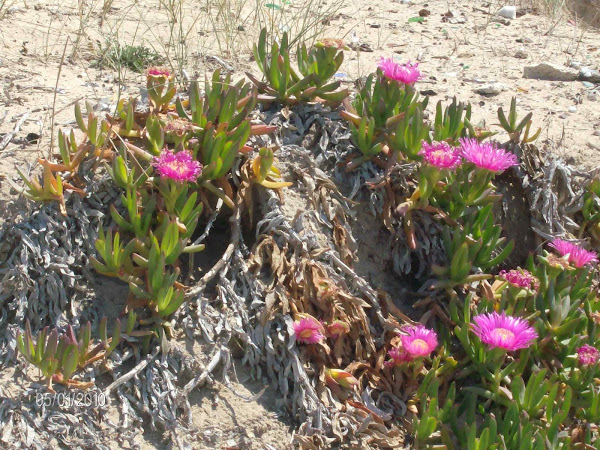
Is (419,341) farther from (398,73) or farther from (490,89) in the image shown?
(490,89)

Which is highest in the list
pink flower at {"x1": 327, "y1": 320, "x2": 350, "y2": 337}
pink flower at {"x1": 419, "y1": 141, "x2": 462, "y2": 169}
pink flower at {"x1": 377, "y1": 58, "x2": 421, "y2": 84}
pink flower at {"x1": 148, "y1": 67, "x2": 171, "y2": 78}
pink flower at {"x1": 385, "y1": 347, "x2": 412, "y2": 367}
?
pink flower at {"x1": 377, "y1": 58, "x2": 421, "y2": 84}

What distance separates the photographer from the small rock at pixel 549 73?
4.53 m

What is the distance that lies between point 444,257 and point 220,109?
1.13 metres

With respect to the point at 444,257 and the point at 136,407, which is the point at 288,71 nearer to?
the point at 444,257

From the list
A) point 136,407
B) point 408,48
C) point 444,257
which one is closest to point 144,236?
point 136,407

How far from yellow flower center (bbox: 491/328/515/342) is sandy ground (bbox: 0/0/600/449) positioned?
820mm

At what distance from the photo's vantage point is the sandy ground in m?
2.79

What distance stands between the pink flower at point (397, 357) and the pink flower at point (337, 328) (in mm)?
209

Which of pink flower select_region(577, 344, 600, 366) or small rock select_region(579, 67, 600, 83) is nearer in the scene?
pink flower select_region(577, 344, 600, 366)

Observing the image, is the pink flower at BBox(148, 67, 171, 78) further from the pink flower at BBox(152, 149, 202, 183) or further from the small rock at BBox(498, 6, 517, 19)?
the small rock at BBox(498, 6, 517, 19)

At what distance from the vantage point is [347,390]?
8.63 ft

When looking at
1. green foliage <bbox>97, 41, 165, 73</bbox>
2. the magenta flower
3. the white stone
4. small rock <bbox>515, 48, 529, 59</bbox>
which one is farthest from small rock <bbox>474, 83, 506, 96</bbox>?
green foliage <bbox>97, 41, 165, 73</bbox>

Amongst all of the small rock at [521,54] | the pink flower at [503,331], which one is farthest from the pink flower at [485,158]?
the small rock at [521,54]

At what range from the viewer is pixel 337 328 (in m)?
2.66
